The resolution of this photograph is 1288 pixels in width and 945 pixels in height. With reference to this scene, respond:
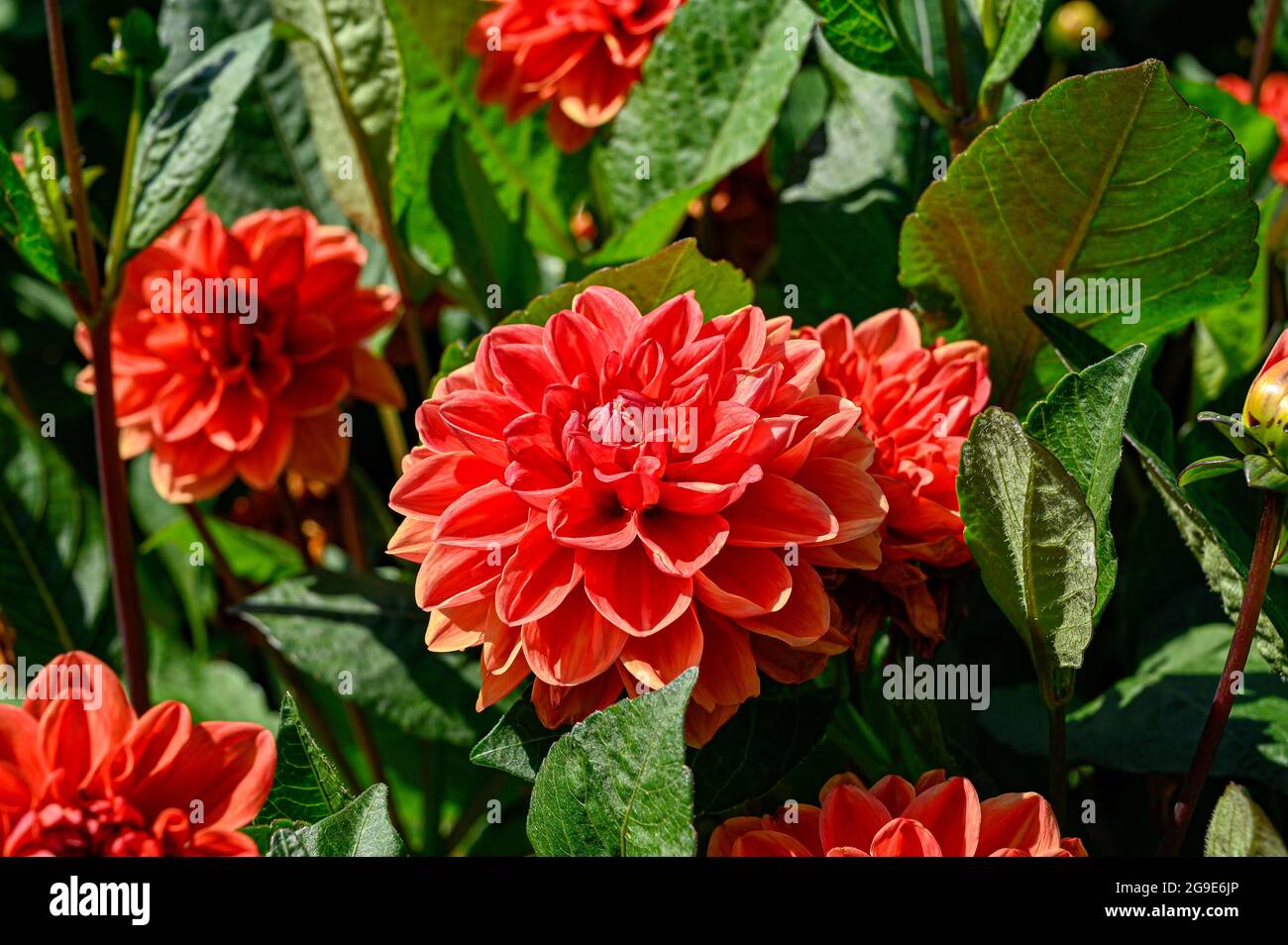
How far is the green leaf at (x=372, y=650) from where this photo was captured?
2.35 ft

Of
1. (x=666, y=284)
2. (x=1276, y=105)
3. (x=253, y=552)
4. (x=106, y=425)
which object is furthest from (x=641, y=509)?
(x=1276, y=105)

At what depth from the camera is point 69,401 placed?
3.54ft

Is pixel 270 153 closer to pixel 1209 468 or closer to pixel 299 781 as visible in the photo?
pixel 299 781

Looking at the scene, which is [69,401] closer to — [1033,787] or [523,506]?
[523,506]

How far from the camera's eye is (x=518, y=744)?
537 millimetres

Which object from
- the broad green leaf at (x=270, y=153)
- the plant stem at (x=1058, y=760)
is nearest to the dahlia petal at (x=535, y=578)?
the plant stem at (x=1058, y=760)

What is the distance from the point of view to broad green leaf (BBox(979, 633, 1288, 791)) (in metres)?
0.61

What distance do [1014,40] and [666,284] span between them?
22 centimetres

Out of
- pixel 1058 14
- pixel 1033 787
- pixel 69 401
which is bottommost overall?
pixel 1033 787

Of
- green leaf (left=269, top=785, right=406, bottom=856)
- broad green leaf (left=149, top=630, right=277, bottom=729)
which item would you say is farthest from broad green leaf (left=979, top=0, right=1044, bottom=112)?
broad green leaf (left=149, top=630, right=277, bottom=729)

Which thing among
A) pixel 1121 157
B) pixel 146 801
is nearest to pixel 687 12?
pixel 1121 157
